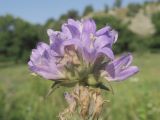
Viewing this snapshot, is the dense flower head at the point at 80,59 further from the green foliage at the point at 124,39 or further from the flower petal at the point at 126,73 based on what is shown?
the green foliage at the point at 124,39

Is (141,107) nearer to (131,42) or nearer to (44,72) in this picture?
(44,72)

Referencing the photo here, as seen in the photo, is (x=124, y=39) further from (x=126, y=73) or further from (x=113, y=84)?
(x=126, y=73)

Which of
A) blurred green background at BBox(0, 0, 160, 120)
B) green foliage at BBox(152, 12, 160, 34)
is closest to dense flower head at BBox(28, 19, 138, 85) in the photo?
blurred green background at BBox(0, 0, 160, 120)

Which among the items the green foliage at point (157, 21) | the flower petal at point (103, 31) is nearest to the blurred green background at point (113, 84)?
the green foliage at point (157, 21)

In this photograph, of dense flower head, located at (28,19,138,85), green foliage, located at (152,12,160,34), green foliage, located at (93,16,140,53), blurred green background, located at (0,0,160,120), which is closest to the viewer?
dense flower head, located at (28,19,138,85)

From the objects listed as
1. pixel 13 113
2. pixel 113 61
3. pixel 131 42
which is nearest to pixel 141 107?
pixel 13 113

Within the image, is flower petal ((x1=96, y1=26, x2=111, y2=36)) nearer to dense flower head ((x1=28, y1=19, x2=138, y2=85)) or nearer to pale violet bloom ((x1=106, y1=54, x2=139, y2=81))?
dense flower head ((x1=28, y1=19, x2=138, y2=85))

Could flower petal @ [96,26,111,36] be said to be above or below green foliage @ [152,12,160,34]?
below
